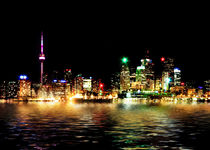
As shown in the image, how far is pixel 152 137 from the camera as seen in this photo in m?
35.2

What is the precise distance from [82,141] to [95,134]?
5714 mm

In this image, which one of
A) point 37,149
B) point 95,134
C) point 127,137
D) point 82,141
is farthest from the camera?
point 95,134

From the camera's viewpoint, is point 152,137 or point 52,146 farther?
point 152,137

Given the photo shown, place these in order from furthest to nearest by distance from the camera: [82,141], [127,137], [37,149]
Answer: [127,137]
[82,141]
[37,149]

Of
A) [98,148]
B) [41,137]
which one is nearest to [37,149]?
[98,148]

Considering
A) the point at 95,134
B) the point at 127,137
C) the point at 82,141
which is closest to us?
the point at 82,141

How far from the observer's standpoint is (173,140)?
33.5 m

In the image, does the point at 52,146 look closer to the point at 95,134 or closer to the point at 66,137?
the point at 66,137

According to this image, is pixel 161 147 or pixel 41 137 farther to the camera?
pixel 41 137

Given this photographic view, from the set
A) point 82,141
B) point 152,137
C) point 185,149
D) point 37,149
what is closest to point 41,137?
point 82,141

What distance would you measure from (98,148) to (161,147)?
4.76 meters

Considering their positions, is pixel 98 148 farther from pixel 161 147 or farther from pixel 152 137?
pixel 152 137

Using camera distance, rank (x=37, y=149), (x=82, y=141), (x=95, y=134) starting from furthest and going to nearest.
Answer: (x=95, y=134) → (x=82, y=141) → (x=37, y=149)

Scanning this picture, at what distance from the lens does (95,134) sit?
1505 inches
